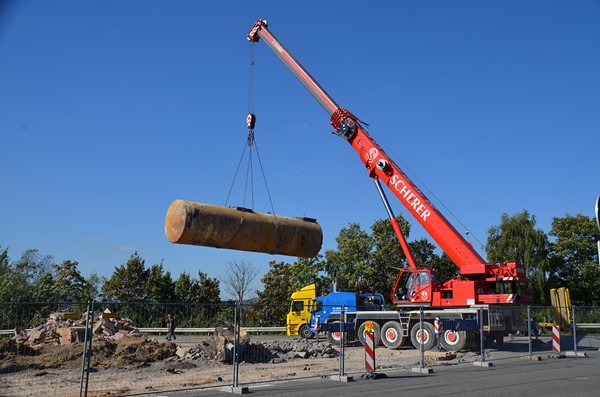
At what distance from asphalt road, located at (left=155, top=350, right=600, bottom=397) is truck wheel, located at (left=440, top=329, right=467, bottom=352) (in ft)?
11.5

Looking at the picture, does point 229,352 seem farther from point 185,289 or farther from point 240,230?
point 185,289

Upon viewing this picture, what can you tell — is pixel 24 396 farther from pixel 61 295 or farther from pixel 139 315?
pixel 61 295

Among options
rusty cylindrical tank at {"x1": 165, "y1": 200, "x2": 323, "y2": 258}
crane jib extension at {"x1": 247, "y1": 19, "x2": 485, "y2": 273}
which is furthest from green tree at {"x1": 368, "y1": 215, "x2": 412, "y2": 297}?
rusty cylindrical tank at {"x1": 165, "y1": 200, "x2": 323, "y2": 258}

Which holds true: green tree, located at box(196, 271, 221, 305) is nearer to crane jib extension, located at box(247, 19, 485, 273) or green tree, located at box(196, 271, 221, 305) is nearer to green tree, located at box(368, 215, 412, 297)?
green tree, located at box(368, 215, 412, 297)

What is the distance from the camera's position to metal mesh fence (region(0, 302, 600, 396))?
11.7 metres

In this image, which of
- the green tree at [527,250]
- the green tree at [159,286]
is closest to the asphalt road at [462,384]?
the green tree at [527,250]

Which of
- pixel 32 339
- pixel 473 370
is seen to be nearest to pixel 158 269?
pixel 32 339

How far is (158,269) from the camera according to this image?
50.4 metres

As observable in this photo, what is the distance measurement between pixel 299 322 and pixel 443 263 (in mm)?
20078

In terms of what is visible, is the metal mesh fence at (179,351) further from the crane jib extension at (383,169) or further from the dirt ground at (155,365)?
the crane jib extension at (383,169)

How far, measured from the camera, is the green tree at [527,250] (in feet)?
145

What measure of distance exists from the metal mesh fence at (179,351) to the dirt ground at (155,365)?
3 cm

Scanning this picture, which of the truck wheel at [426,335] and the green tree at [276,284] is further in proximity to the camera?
the green tree at [276,284]

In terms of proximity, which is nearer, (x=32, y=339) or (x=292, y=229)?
(x=292, y=229)
